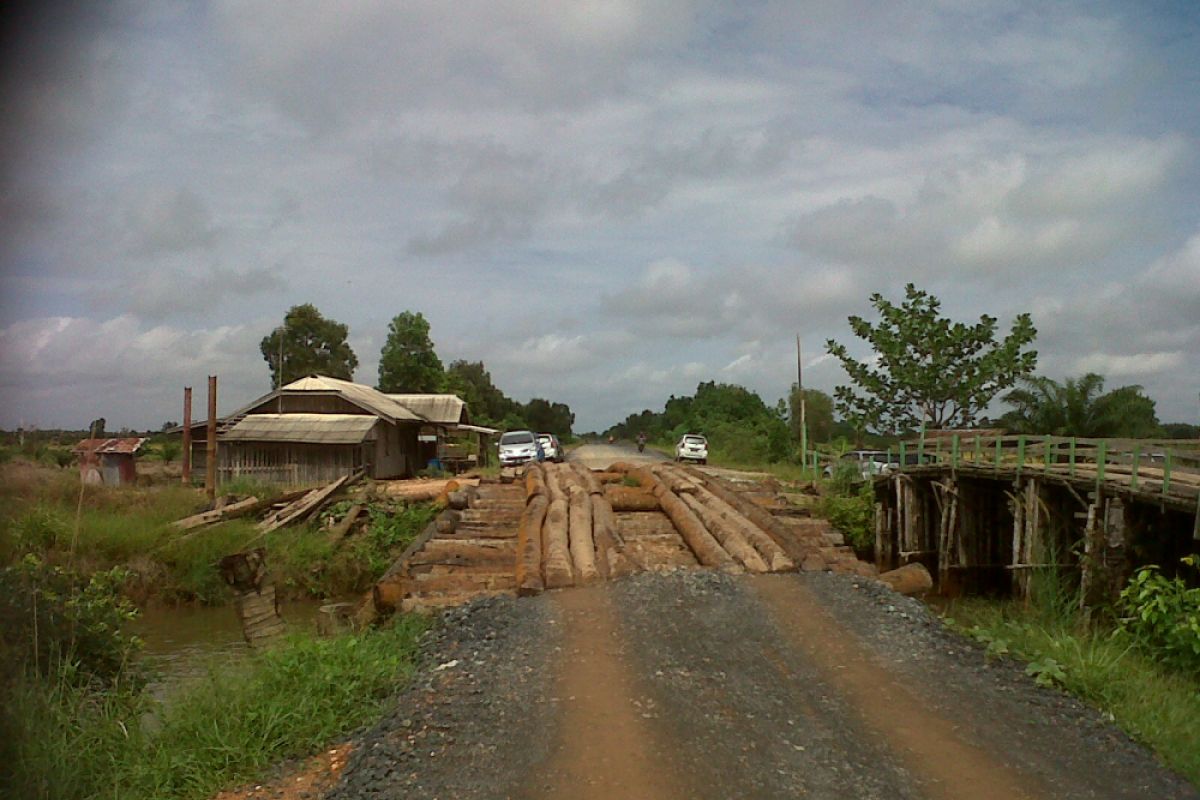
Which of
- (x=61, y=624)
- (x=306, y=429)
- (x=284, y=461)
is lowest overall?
(x=61, y=624)

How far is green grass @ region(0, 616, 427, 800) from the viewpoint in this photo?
5465 mm

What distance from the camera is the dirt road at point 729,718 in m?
5.54

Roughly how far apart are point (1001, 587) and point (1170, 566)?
269 inches

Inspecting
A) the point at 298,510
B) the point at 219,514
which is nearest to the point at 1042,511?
the point at 298,510

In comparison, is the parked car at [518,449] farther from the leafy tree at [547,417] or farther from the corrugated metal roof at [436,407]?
the leafy tree at [547,417]

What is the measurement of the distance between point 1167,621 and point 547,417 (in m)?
81.9

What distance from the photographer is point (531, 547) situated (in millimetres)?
A: 12094

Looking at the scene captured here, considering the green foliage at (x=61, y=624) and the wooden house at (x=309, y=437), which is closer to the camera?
the green foliage at (x=61, y=624)

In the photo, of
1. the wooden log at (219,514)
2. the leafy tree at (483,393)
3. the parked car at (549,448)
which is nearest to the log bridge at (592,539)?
the wooden log at (219,514)

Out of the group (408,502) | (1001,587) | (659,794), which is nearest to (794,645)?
(659,794)

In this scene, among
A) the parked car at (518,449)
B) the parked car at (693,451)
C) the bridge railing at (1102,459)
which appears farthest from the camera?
the parked car at (693,451)

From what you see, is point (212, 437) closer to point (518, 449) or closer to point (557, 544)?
point (518, 449)

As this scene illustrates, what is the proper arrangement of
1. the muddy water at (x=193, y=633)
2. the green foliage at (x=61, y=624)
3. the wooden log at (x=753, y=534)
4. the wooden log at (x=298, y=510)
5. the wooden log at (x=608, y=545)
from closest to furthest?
the green foliage at (x=61, y=624)
the wooden log at (x=608, y=545)
the wooden log at (x=753, y=534)
the muddy water at (x=193, y=633)
the wooden log at (x=298, y=510)

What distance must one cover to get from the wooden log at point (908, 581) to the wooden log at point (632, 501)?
5.64 meters
